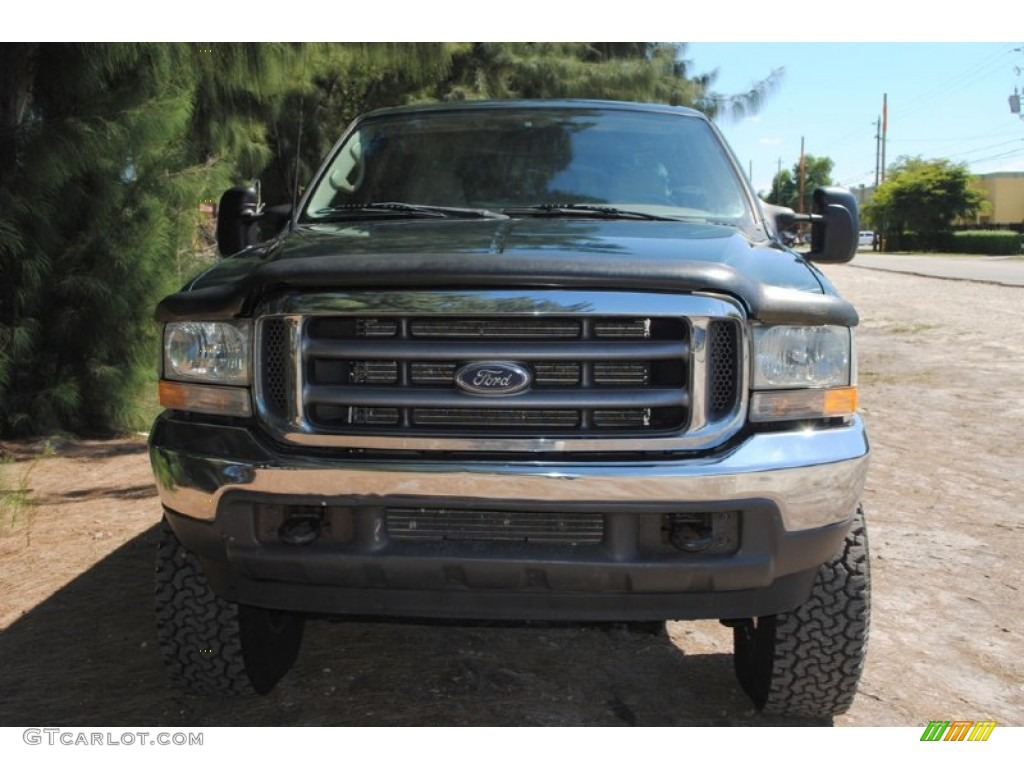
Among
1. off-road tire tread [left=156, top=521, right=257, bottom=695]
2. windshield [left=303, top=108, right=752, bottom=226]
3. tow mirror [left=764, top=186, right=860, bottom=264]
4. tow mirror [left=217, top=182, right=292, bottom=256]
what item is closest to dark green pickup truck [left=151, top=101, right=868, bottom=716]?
off-road tire tread [left=156, top=521, right=257, bottom=695]

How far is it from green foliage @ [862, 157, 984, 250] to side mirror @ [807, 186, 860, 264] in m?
64.2

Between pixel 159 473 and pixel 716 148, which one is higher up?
pixel 716 148

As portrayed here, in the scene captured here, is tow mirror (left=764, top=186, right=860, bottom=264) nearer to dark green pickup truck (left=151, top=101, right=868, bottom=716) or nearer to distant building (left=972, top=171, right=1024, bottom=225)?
dark green pickup truck (left=151, top=101, right=868, bottom=716)

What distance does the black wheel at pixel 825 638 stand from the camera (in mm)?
2916

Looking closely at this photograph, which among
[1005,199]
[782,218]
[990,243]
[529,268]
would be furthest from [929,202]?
[529,268]

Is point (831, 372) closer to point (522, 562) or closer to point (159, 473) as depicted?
point (522, 562)

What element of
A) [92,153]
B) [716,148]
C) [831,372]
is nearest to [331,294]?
[831,372]

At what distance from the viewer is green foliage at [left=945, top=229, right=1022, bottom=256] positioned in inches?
2069

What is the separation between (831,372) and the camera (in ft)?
8.87

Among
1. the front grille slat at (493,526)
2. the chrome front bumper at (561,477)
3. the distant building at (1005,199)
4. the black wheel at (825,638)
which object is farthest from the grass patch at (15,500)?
the distant building at (1005,199)

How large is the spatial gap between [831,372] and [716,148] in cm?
169

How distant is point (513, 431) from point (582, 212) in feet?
3.70

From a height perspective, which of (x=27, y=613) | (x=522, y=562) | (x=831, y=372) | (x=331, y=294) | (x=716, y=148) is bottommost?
(x=27, y=613)
